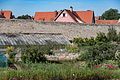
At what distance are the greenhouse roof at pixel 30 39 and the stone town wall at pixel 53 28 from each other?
4.11 m

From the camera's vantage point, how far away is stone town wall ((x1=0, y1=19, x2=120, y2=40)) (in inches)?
1329

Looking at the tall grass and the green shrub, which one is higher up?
the tall grass

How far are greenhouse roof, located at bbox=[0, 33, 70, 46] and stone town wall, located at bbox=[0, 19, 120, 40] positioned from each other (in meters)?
4.11

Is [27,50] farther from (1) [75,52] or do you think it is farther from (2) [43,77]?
(2) [43,77]

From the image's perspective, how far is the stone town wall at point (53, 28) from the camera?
33.8m

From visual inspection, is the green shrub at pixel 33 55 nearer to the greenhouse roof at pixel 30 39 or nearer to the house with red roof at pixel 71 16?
the greenhouse roof at pixel 30 39

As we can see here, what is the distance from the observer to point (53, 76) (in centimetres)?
1363

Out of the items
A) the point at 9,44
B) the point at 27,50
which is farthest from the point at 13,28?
→ the point at 27,50

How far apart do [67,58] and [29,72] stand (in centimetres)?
1104

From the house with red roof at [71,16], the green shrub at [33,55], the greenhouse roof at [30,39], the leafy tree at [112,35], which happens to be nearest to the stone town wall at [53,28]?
the leafy tree at [112,35]

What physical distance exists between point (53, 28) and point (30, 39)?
7237mm

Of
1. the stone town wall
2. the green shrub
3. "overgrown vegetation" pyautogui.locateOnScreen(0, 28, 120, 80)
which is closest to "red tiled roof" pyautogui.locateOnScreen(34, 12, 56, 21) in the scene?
Answer: the stone town wall

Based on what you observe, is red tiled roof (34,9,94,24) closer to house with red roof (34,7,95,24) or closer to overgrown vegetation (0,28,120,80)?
house with red roof (34,7,95,24)

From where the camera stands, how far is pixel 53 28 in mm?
35562
